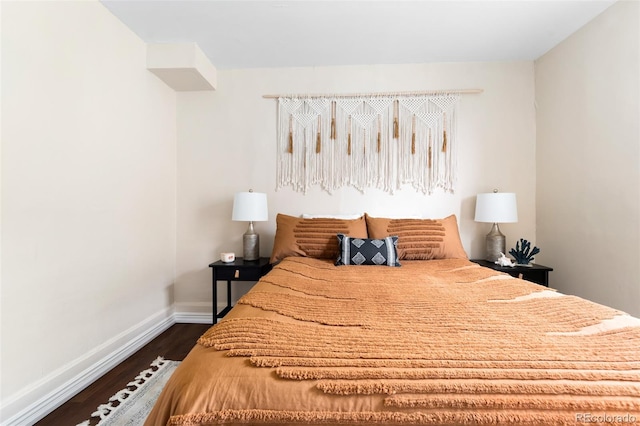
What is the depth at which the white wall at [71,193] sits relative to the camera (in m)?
1.42

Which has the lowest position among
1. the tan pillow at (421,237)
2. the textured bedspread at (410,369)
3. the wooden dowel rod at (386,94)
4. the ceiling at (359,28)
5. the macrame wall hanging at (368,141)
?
the textured bedspread at (410,369)

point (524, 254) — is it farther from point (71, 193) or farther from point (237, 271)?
→ point (71, 193)

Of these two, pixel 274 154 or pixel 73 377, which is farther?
pixel 274 154

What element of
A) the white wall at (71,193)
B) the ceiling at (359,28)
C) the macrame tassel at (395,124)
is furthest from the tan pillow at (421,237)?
the white wall at (71,193)

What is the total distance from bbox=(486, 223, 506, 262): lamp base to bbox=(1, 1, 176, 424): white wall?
9.87 feet

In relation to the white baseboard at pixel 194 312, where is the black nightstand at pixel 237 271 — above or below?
above

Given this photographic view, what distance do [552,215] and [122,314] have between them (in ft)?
12.0

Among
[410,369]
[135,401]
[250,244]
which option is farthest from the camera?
[250,244]

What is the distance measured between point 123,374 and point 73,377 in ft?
0.94

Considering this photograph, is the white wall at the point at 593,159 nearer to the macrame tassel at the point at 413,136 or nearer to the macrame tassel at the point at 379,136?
the macrame tassel at the point at 413,136

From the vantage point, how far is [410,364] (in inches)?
29.5

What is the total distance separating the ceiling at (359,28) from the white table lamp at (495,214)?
132 centimetres

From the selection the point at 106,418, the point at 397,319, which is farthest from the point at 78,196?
Answer: the point at 397,319

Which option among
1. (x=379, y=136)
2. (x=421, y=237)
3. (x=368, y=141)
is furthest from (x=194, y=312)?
(x=379, y=136)
